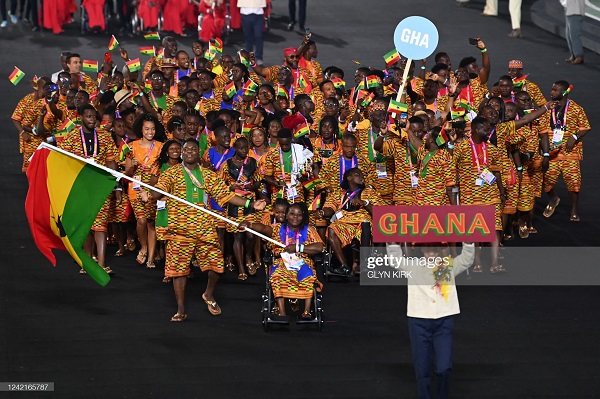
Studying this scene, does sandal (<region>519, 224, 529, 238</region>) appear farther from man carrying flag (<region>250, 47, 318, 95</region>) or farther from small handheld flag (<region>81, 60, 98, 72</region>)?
small handheld flag (<region>81, 60, 98, 72</region>)

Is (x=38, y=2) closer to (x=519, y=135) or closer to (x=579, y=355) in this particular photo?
(x=519, y=135)

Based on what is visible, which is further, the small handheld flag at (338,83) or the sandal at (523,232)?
the small handheld flag at (338,83)

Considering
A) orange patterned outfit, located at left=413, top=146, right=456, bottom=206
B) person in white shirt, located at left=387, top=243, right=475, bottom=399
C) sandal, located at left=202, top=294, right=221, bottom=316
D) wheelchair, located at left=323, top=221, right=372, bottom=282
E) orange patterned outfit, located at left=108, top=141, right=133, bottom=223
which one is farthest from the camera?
orange patterned outfit, located at left=108, top=141, right=133, bottom=223

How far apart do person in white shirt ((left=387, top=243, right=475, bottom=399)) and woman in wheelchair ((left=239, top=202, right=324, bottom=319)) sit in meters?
2.32

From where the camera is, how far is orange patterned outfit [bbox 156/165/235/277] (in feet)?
42.3

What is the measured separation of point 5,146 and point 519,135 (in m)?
8.52

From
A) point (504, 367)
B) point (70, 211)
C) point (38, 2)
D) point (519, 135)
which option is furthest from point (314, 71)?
point (38, 2)

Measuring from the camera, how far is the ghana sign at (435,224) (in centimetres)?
1170

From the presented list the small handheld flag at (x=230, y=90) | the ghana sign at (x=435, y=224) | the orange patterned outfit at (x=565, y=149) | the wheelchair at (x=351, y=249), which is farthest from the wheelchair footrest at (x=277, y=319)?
the orange patterned outfit at (x=565, y=149)

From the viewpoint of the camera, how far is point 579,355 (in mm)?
12039

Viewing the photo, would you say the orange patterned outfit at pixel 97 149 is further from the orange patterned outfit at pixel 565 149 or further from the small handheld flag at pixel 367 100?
the orange patterned outfit at pixel 565 149

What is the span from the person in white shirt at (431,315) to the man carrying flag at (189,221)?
9.49ft

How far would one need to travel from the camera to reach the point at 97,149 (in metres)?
14.5

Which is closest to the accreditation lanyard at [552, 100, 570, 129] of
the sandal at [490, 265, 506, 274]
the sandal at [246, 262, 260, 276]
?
the sandal at [490, 265, 506, 274]
